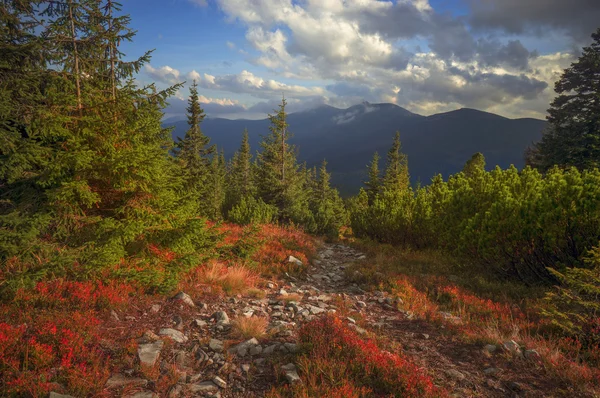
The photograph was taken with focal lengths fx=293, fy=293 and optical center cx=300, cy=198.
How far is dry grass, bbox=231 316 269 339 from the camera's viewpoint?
209 inches

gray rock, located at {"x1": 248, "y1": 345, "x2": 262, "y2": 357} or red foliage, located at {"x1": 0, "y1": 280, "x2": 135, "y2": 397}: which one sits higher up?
red foliage, located at {"x1": 0, "y1": 280, "x2": 135, "y2": 397}

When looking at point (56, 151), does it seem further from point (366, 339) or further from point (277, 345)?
point (366, 339)

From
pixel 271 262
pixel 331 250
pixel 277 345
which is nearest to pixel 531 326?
pixel 277 345

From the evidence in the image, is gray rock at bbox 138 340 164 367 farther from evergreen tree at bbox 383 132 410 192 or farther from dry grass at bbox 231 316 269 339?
evergreen tree at bbox 383 132 410 192

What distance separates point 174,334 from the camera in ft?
17.1

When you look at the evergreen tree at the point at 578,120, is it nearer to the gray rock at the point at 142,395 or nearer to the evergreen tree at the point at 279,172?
the evergreen tree at the point at 279,172

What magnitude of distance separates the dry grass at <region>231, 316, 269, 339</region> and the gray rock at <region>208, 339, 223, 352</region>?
0.36m

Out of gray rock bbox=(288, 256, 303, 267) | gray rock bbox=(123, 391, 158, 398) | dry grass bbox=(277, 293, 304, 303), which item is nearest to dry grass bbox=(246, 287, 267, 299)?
dry grass bbox=(277, 293, 304, 303)

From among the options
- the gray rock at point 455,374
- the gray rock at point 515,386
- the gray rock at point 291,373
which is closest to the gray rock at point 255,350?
the gray rock at point 291,373

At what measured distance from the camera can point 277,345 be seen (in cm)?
504

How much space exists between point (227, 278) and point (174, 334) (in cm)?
268

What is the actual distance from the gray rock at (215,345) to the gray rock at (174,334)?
501 mm

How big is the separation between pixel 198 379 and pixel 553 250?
10.7m

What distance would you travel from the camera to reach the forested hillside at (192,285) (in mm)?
4133
